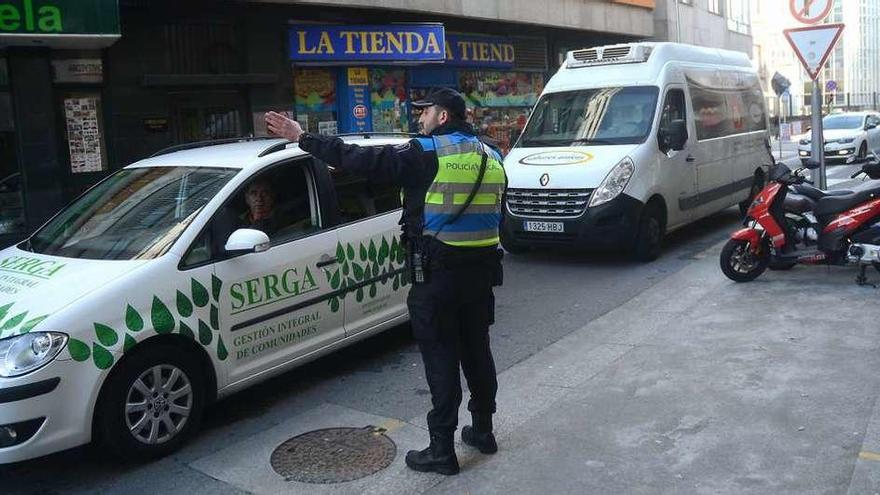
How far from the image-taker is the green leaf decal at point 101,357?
4219mm

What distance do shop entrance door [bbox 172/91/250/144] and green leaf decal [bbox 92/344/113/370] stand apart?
8.50 meters

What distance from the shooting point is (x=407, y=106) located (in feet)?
52.8

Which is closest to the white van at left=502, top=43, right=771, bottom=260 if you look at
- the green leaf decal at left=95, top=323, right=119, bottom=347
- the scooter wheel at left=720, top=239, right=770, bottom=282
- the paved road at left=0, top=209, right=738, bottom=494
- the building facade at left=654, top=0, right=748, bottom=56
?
the paved road at left=0, top=209, right=738, bottom=494

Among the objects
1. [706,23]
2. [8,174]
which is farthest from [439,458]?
[706,23]

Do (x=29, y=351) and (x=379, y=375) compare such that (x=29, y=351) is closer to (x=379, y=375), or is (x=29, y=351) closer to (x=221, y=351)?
(x=221, y=351)

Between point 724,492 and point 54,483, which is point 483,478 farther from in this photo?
point 54,483

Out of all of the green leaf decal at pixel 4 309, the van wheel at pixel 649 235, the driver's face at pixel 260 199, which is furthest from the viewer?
the van wheel at pixel 649 235

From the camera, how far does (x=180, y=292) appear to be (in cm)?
466

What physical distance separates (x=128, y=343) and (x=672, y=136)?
7062mm

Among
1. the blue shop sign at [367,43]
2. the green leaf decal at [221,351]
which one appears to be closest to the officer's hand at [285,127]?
the green leaf decal at [221,351]

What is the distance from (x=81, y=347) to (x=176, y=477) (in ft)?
2.81

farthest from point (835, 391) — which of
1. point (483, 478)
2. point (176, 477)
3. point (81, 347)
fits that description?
point (81, 347)

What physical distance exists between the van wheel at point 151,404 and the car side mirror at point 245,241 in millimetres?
657

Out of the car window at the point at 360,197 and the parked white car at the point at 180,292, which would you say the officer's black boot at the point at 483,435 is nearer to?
the parked white car at the point at 180,292
